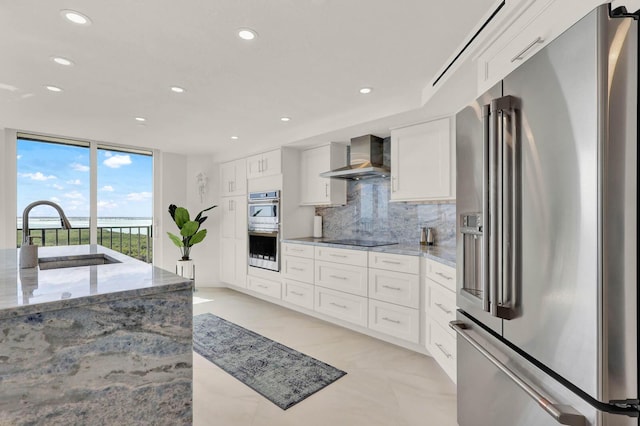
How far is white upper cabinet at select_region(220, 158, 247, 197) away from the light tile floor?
242 centimetres

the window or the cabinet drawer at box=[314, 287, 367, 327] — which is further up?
the window

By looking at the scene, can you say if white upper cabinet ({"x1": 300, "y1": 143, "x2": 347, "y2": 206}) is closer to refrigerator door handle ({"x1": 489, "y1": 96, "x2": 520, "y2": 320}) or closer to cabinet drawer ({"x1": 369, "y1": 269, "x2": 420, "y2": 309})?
cabinet drawer ({"x1": 369, "y1": 269, "x2": 420, "y2": 309})

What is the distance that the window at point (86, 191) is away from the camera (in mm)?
4199

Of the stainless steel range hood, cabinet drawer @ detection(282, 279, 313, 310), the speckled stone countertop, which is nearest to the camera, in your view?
the speckled stone countertop

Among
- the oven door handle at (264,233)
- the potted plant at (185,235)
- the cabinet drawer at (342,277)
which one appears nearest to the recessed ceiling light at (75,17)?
the cabinet drawer at (342,277)

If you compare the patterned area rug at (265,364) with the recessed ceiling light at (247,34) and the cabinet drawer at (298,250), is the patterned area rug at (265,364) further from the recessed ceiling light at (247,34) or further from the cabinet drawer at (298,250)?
the recessed ceiling light at (247,34)

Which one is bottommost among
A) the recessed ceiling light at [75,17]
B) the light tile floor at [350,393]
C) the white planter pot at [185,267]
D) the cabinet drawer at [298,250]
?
the light tile floor at [350,393]

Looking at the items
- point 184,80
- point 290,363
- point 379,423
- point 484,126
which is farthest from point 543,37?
point 290,363

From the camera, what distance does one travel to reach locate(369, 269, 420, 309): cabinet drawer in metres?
2.79

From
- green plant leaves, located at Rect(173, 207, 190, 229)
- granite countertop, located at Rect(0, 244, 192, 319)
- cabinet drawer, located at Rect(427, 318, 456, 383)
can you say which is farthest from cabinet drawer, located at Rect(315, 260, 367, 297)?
green plant leaves, located at Rect(173, 207, 190, 229)

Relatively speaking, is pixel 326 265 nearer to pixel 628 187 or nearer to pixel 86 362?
pixel 86 362

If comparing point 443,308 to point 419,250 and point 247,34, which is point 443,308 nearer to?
point 419,250

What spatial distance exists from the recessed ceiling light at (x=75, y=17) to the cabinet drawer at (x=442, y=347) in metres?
2.96

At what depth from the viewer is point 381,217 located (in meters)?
3.79
